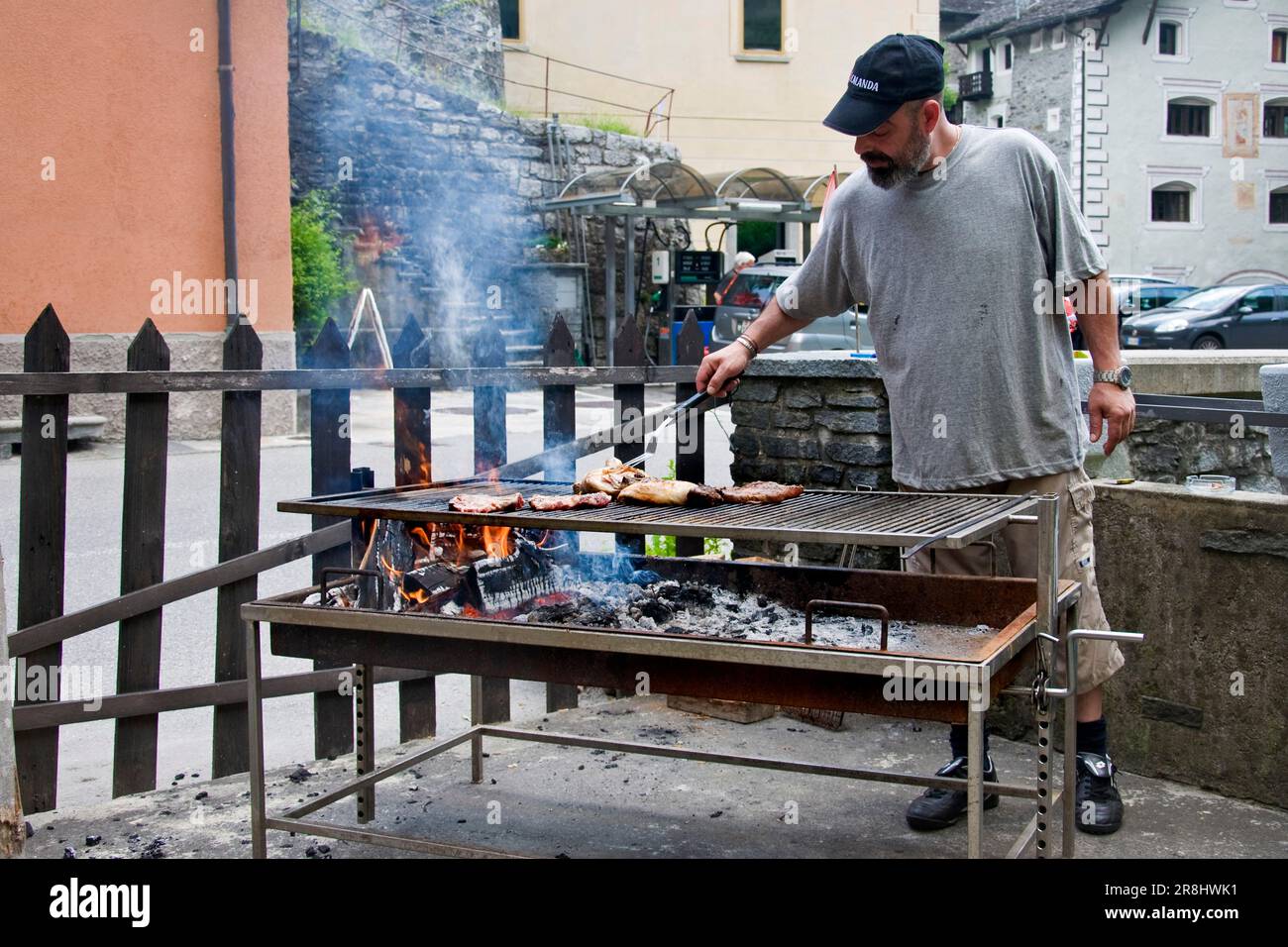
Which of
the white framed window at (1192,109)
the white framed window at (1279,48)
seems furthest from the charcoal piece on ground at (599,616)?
the white framed window at (1279,48)

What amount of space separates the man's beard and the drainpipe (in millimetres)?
11064

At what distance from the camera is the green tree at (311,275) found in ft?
60.1

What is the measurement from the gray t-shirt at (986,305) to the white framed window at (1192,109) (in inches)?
1554

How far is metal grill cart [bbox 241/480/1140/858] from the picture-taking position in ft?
9.44

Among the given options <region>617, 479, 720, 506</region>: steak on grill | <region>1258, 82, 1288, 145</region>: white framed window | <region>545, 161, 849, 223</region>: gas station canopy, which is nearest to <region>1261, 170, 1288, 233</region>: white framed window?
<region>1258, 82, 1288, 145</region>: white framed window

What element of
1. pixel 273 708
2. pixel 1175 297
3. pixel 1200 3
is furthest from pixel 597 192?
pixel 1200 3

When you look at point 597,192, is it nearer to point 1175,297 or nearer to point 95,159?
point 95,159

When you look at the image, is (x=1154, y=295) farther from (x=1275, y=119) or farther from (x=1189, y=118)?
(x=1275, y=119)

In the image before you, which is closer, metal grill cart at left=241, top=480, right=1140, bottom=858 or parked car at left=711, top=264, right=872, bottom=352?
metal grill cart at left=241, top=480, right=1140, bottom=858

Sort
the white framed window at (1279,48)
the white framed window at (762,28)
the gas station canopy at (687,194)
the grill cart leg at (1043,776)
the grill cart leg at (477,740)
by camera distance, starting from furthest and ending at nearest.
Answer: the white framed window at (1279,48), the white framed window at (762,28), the gas station canopy at (687,194), the grill cart leg at (477,740), the grill cart leg at (1043,776)

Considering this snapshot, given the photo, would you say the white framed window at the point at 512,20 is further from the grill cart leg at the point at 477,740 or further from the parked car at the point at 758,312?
the grill cart leg at the point at 477,740

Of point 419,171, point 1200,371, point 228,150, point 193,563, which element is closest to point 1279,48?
point 419,171

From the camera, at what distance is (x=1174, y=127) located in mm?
39375

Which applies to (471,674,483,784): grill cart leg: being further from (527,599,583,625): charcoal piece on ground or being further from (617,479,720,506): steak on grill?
(617,479,720,506): steak on grill
